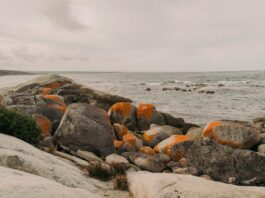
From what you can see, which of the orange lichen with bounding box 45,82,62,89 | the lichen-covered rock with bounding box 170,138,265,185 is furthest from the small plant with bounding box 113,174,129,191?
the orange lichen with bounding box 45,82,62,89

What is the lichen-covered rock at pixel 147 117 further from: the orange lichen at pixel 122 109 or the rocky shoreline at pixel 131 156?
the rocky shoreline at pixel 131 156

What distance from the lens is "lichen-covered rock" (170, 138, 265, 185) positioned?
35.4ft

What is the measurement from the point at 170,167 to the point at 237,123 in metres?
4.55

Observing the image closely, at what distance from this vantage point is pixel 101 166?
8328mm

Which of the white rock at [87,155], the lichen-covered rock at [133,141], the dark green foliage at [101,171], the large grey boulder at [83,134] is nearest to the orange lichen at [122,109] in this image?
the lichen-covered rock at [133,141]

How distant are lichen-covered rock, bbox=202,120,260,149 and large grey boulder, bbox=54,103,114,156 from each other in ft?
15.9

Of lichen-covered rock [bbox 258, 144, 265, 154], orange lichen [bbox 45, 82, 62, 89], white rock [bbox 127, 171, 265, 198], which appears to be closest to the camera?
white rock [bbox 127, 171, 265, 198]

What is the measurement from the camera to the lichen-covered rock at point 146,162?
10.7 m

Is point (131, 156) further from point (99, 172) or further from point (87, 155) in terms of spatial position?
point (99, 172)

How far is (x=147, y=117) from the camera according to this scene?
2019 cm

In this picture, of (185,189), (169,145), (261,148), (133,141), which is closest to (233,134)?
(261,148)

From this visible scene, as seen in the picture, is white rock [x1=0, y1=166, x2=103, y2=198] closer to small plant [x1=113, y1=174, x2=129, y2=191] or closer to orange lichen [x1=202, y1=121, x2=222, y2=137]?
small plant [x1=113, y1=174, x2=129, y2=191]

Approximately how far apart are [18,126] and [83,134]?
2668mm

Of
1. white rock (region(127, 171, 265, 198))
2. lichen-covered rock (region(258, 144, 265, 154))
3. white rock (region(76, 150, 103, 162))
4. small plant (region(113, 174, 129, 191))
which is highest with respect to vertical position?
white rock (region(127, 171, 265, 198))
